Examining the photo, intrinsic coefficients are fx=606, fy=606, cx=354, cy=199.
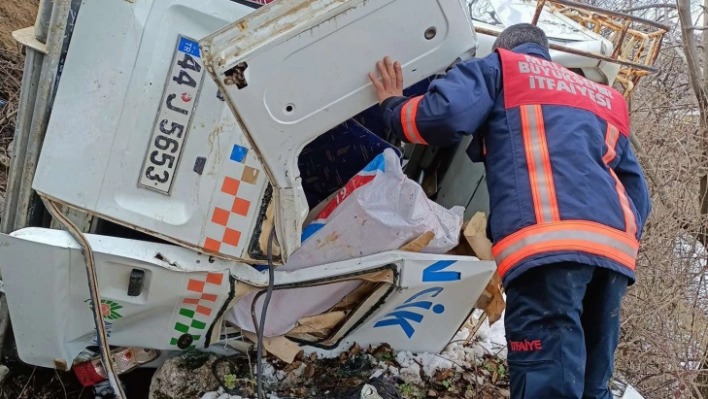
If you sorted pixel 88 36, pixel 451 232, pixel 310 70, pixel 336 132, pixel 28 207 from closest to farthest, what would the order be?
1. pixel 310 70
2. pixel 88 36
3. pixel 28 207
4. pixel 451 232
5. pixel 336 132

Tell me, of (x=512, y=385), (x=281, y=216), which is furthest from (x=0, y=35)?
(x=512, y=385)

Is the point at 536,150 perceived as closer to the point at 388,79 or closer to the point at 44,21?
the point at 388,79

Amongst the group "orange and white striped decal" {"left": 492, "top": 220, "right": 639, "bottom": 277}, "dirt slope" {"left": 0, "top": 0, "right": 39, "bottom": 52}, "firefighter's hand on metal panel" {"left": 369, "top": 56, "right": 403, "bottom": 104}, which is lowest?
"dirt slope" {"left": 0, "top": 0, "right": 39, "bottom": 52}

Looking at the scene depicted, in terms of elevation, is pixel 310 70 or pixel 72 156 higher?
pixel 310 70

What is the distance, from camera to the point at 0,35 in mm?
4859

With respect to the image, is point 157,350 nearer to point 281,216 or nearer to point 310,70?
point 281,216

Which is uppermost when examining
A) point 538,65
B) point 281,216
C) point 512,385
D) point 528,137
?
point 538,65

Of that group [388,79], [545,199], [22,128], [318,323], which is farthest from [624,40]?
[22,128]

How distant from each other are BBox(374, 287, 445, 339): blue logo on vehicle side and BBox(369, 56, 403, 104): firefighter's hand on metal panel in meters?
0.91

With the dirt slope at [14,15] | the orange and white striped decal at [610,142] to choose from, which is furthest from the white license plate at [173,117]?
the dirt slope at [14,15]

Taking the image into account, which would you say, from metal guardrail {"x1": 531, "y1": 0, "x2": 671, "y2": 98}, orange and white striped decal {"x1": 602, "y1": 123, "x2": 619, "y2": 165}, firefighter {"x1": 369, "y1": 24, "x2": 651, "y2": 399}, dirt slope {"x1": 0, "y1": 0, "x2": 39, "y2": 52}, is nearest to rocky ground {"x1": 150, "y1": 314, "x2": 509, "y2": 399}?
firefighter {"x1": 369, "y1": 24, "x2": 651, "y2": 399}

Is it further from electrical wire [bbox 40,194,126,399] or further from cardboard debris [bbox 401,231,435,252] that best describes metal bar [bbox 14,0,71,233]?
cardboard debris [bbox 401,231,435,252]

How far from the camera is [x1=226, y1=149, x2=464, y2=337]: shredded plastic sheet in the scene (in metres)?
2.36

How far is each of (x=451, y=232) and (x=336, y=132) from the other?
671mm
